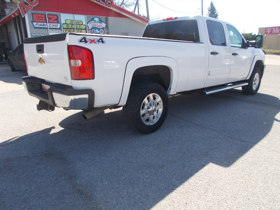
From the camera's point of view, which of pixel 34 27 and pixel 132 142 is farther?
pixel 34 27

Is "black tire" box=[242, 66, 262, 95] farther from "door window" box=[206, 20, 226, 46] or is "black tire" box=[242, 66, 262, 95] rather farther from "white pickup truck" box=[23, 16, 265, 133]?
"door window" box=[206, 20, 226, 46]

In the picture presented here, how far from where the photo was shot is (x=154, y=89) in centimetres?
343

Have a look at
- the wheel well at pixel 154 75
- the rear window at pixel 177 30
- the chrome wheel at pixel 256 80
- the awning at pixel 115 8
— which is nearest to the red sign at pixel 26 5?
the awning at pixel 115 8

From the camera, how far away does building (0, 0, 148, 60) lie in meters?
12.6

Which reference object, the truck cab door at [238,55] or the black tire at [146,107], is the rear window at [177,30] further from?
the black tire at [146,107]

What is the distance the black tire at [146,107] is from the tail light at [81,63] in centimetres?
86

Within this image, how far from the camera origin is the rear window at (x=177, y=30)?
4.31 metres

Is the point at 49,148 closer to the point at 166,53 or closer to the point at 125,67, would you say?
the point at 125,67

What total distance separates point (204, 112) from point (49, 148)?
11.0 feet

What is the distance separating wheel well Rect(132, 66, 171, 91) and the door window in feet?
4.86

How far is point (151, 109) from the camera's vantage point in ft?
11.6

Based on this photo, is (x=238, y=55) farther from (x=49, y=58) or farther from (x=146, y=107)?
(x=49, y=58)

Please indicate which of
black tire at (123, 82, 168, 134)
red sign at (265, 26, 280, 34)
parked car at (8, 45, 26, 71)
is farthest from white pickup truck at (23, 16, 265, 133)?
red sign at (265, 26, 280, 34)

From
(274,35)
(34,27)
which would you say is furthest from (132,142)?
(274,35)
